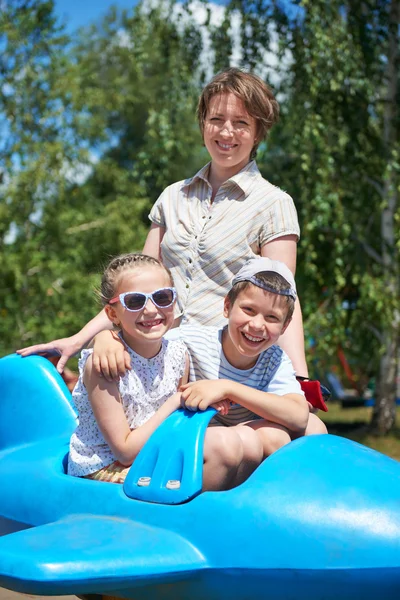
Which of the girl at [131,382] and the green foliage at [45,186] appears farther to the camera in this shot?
the green foliage at [45,186]

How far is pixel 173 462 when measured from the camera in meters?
2.02

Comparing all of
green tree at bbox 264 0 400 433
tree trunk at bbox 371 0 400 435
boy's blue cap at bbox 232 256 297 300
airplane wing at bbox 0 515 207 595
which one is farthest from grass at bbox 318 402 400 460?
airplane wing at bbox 0 515 207 595

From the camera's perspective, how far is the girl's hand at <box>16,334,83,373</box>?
2.91 metres

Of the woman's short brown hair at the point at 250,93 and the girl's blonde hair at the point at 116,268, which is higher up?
the woman's short brown hair at the point at 250,93

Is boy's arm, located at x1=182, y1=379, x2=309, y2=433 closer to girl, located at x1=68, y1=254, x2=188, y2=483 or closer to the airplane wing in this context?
girl, located at x1=68, y1=254, x2=188, y2=483

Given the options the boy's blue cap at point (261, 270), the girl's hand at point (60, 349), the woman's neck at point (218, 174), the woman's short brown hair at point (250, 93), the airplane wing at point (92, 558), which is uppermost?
the woman's short brown hair at point (250, 93)

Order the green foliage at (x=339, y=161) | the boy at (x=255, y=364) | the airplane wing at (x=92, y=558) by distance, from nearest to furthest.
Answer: the airplane wing at (x=92, y=558) → the boy at (x=255, y=364) → the green foliage at (x=339, y=161)

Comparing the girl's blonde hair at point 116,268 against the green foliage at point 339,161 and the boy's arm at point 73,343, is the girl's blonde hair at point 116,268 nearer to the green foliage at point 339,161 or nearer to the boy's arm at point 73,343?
the boy's arm at point 73,343

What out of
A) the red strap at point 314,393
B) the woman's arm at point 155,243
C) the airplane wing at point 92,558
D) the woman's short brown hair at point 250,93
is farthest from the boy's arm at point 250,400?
the woman's short brown hair at point 250,93

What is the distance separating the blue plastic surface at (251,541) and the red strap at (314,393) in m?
0.32

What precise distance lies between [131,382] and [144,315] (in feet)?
0.64

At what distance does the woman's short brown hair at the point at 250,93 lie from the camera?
2.67 m

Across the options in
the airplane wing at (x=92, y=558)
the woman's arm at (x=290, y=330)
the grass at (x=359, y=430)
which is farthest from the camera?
the grass at (x=359, y=430)

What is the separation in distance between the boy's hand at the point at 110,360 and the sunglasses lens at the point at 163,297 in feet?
0.53
